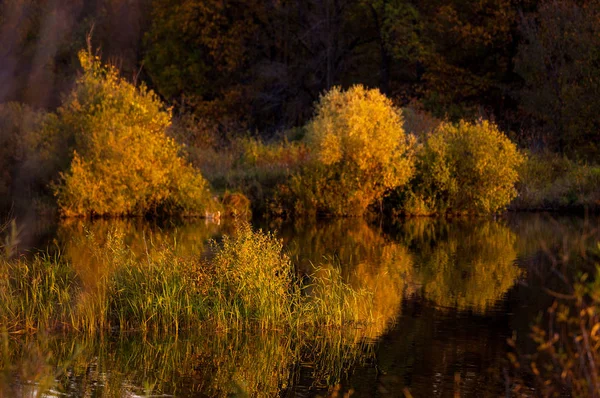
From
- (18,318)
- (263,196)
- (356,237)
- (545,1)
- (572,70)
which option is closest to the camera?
(18,318)

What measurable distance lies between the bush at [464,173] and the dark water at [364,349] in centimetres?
872

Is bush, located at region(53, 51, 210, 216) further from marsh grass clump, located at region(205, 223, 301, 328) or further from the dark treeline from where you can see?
marsh grass clump, located at region(205, 223, 301, 328)

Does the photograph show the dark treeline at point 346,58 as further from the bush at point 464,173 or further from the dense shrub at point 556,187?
the bush at point 464,173

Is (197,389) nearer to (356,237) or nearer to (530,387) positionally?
(530,387)

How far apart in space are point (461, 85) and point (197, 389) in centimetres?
3695

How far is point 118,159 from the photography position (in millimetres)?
27391

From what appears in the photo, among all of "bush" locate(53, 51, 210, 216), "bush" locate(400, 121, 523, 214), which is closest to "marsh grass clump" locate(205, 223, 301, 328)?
"bush" locate(53, 51, 210, 216)

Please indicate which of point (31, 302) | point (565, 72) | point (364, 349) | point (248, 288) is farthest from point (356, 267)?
point (565, 72)

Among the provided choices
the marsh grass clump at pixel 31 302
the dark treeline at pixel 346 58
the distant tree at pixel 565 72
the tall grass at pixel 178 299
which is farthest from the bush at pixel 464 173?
the marsh grass clump at pixel 31 302

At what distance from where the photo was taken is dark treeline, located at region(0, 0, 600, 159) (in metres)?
39.0

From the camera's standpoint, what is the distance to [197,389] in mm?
10375

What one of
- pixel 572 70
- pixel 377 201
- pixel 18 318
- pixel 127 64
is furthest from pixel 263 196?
pixel 127 64

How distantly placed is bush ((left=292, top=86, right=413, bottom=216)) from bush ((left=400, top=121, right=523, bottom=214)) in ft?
2.67

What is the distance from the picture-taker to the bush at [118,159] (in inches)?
1075
